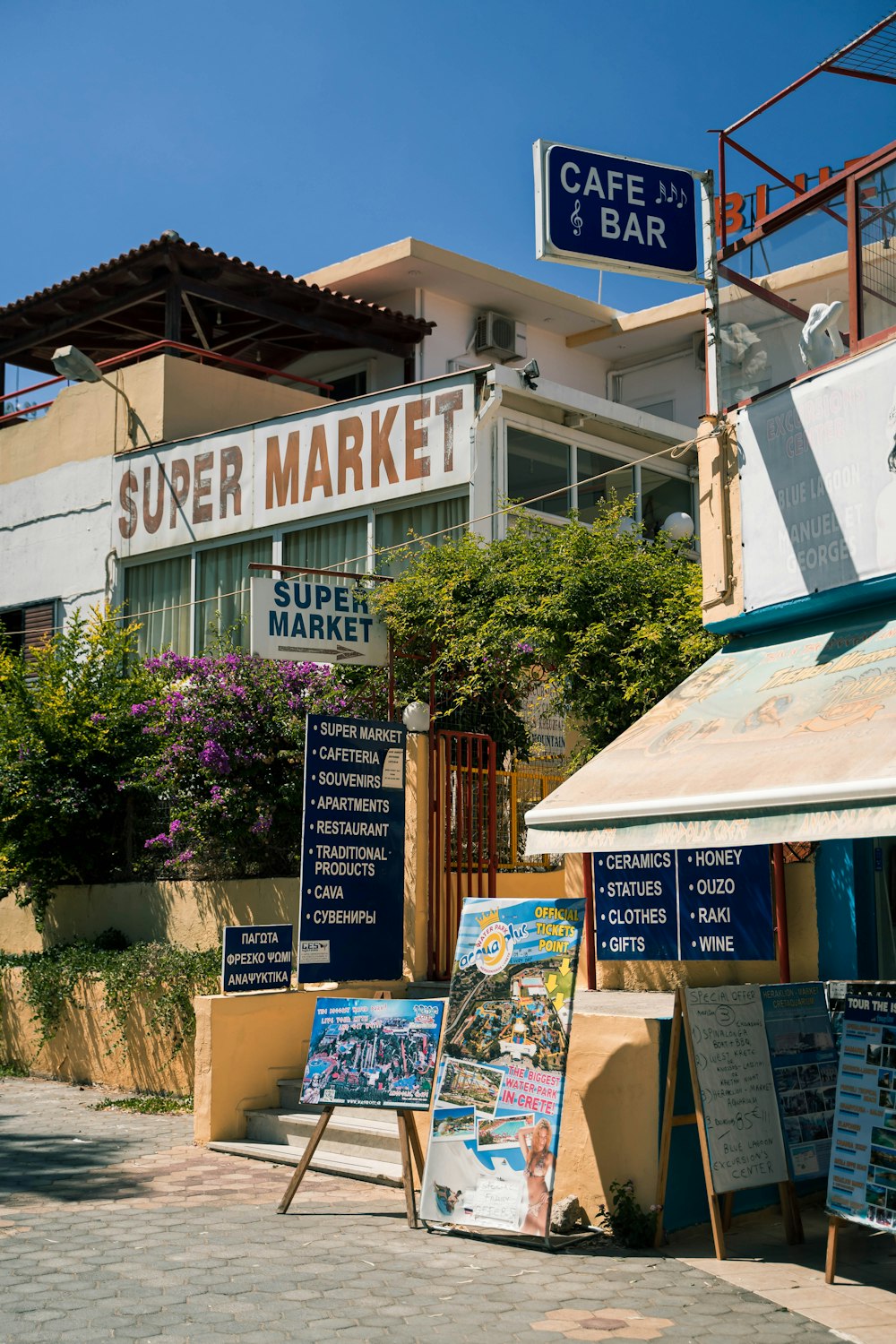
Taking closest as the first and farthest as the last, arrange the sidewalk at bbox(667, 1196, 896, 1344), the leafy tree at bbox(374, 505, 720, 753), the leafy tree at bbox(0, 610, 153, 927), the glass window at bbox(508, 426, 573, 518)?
the sidewalk at bbox(667, 1196, 896, 1344), the leafy tree at bbox(374, 505, 720, 753), the leafy tree at bbox(0, 610, 153, 927), the glass window at bbox(508, 426, 573, 518)

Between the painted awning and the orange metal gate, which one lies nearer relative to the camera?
the painted awning

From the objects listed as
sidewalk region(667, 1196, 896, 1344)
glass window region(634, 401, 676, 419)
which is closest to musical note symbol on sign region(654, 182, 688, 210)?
sidewalk region(667, 1196, 896, 1344)

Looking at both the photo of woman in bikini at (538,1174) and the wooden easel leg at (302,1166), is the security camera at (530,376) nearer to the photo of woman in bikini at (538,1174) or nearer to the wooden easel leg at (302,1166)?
the wooden easel leg at (302,1166)

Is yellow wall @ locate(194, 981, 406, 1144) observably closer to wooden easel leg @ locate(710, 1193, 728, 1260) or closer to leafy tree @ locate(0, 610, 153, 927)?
wooden easel leg @ locate(710, 1193, 728, 1260)

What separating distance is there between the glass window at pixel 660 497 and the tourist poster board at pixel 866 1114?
12.1 m

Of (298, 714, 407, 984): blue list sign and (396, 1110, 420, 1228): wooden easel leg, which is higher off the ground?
(298, 714, 407, 984): blue list sign

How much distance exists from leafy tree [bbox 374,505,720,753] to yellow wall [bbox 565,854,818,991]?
1872mm

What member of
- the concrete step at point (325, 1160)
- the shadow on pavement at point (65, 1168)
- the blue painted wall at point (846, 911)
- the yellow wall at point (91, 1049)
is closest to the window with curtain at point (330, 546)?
the yellow wall at point (91, 1049)

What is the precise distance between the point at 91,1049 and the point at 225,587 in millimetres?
6978

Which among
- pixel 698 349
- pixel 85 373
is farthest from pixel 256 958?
pixel 698 349

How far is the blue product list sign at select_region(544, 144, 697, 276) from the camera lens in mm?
8422

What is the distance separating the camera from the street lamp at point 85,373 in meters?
18.7

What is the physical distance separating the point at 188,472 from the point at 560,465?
5.28 m

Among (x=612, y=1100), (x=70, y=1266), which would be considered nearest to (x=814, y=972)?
(x=612, y=1100)
